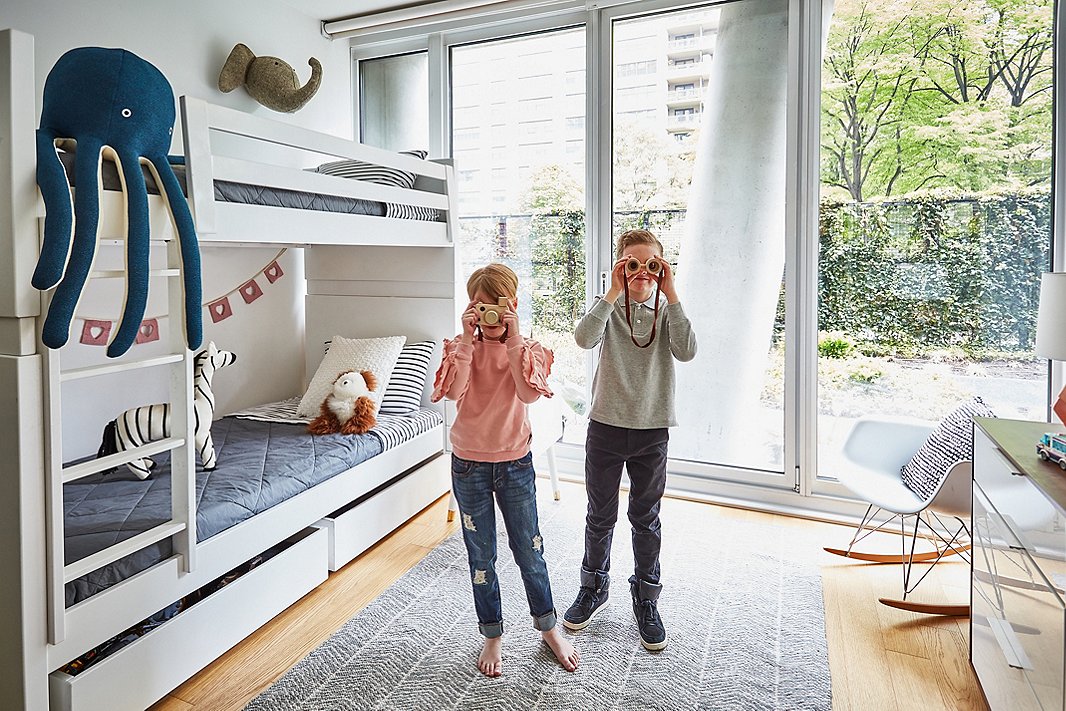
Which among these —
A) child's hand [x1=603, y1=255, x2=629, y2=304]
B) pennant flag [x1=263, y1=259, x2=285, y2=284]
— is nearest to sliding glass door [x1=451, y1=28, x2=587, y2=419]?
pennant flag [x1=263, y1=259, x2=285, y2=284]

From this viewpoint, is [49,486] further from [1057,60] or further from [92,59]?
[1057,60]

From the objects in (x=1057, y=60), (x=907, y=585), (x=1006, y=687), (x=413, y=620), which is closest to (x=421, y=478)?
(x=413, y=620)

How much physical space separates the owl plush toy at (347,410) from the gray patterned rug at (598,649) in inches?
22.6

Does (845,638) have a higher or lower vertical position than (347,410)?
lower

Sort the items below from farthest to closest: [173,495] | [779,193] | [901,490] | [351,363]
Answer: [351,363], [779,193], [901,490], [173,495]

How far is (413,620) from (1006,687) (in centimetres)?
156

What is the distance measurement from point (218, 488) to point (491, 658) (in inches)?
37.1

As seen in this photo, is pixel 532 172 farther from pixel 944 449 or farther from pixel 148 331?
pixel 944 449

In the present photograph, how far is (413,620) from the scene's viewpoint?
225 centimetres

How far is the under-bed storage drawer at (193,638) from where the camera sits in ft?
5.35

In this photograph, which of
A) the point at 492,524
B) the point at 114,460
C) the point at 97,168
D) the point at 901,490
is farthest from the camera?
the point at 901,490

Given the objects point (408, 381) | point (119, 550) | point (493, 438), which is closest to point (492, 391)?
point (493, 438)

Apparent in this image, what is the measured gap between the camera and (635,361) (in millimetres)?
2090

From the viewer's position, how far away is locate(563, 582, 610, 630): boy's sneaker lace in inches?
86.2
